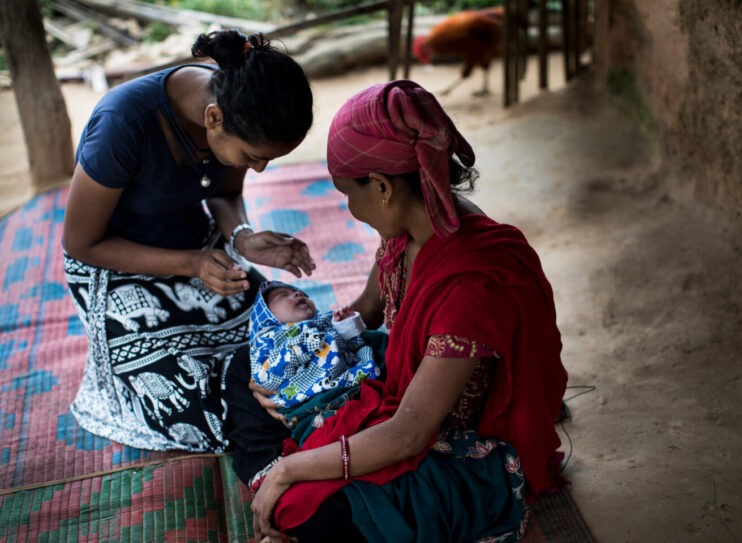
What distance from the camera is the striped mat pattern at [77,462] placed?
→ 214cm

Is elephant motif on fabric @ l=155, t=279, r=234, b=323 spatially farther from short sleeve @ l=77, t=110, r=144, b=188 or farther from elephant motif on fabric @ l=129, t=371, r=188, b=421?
short sleeve @ l=77, t=110, r=144, b=188

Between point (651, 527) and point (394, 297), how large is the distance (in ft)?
3.40

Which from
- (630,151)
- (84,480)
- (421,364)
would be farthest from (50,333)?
(630,151)

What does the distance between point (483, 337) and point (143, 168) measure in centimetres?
125

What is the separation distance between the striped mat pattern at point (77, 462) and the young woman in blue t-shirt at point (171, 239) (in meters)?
0.11

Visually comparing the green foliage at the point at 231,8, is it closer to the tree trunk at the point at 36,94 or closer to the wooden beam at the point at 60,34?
the wooden beam at the point at 60,34

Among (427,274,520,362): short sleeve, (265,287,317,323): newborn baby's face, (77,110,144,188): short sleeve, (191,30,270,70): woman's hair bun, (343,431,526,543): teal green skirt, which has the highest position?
(191,30,270,70): woman's hair bun

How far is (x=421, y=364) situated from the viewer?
5.56 ft

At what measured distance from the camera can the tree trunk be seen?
4695 mm

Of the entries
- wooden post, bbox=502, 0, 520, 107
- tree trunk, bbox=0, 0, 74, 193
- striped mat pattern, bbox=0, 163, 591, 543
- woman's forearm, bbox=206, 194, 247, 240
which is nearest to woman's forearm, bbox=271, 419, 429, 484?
striped mat pattern, bbox=0, 163, 591, 543

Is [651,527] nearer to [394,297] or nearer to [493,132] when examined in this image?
[394,297]

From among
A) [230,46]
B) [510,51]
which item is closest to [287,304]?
[230,46]

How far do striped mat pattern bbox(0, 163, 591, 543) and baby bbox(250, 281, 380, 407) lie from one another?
1.50ft

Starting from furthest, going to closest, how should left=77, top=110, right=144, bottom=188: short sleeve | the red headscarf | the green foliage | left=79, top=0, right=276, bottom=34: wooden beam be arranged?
the green foliage
left=79, top=0, right=276, bottom=34: wooden beam
left=77, top=110, right=144, bottom=188: short sleeve
the red headscarf
